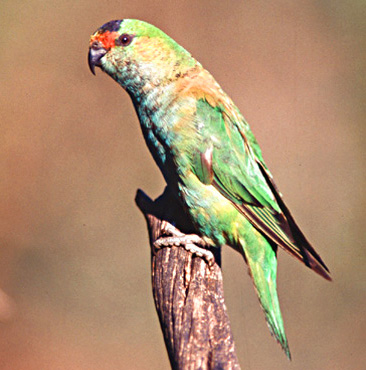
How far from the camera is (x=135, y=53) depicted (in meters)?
3.18

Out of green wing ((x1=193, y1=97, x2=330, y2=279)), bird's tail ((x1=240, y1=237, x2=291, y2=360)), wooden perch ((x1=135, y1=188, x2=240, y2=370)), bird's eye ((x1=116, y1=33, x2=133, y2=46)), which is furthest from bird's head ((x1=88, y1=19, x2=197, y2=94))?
bird's tail ((x1=240, y1=237, x2=291, y2=360))

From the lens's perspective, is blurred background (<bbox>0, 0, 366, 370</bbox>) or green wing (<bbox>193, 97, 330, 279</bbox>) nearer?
green wing (<bbox>193, 97, 330, 279</bbox>)

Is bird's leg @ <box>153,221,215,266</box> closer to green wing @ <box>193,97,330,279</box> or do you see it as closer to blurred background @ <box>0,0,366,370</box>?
green wing @ <box>193,97,330,279</box>

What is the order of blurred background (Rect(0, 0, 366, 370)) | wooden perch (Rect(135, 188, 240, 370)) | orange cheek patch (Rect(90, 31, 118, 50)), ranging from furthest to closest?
blurred background (Rect(0, 0, 366, 370)) < orange cheek patch (Rect(90, 31, 118, 50)) < wooden perch (Rect(135, 188, 240, 370))

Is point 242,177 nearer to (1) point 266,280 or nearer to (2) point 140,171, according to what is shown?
(1) point 266,280

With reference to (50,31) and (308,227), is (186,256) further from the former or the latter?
(50,31)

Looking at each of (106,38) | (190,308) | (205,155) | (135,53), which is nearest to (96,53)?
(106,38)

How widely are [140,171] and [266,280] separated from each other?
7.92 feet

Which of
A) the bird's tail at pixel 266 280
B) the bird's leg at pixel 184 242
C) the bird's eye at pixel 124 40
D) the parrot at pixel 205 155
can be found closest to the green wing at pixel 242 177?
the parrot at pixel 205 155

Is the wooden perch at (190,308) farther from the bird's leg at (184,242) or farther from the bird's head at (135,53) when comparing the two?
the bird's head at (135,53)

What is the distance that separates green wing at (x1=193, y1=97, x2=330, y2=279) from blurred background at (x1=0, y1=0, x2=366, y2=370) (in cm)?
184

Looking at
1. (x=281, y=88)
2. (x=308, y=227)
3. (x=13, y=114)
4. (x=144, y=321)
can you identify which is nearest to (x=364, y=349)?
(x=308, y=227)

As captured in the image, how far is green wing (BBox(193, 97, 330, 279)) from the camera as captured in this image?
3.07 metres

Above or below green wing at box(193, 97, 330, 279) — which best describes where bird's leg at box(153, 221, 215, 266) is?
below
